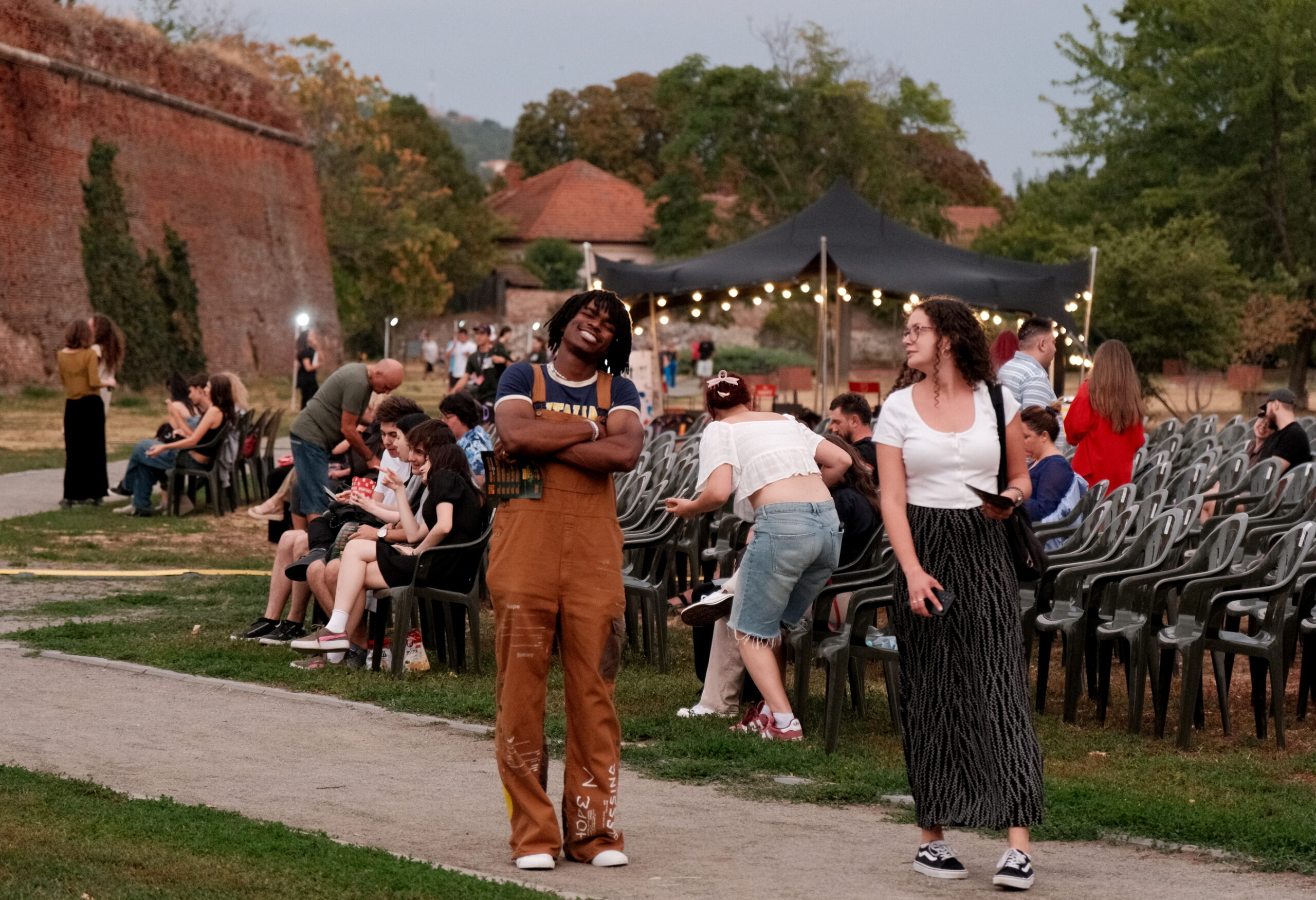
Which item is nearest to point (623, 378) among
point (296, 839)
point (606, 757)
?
point (606, 757)

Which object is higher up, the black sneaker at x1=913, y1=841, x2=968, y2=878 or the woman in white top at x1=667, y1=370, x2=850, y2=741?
the woman in white top at x1=667, y1=370, x2=850, y2=741

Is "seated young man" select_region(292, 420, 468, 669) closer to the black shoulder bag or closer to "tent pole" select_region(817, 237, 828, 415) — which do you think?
the black shoulder bag

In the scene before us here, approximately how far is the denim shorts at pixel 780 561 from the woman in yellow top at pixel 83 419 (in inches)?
397

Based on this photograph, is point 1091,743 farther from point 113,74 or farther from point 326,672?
point 113,74

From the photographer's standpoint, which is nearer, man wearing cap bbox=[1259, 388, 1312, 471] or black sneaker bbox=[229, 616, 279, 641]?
black sneaker bbox=[229, 616, 279, 641]

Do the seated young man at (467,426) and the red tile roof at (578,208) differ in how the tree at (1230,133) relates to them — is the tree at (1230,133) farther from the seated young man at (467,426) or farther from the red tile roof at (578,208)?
the red tile roof at (578,208)

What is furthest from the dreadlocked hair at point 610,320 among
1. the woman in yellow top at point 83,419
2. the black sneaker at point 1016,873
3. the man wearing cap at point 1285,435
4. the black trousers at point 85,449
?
the black trousers at point 85,449

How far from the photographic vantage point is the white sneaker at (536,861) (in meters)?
5.07

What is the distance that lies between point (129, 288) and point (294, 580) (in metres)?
29.0

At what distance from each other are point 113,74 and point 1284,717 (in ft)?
113

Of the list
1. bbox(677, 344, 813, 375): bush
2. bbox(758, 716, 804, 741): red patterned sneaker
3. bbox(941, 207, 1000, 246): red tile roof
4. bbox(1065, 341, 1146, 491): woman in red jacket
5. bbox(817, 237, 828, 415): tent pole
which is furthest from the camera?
bbox(941, 207, 1000, 246): red tile roof

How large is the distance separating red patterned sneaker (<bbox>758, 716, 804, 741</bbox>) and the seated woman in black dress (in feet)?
6.89

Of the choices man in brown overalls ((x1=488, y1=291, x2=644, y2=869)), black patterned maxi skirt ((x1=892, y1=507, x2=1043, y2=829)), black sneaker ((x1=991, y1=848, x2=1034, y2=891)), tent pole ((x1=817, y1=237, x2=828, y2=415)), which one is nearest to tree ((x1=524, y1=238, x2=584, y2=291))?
tent pole ((x1=817, y1=237, x2=828, y2=415))

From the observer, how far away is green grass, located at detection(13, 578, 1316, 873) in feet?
18.7
